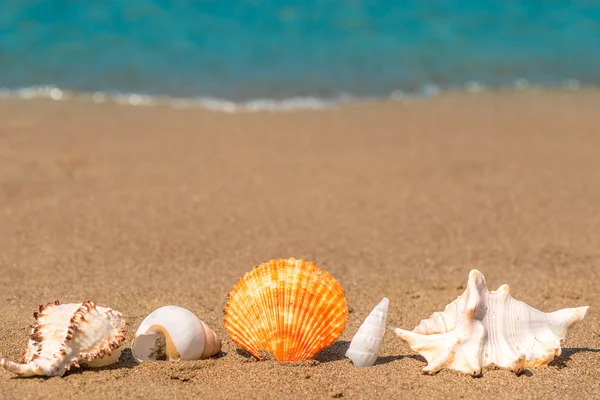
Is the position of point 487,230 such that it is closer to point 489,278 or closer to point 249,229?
point 489,278

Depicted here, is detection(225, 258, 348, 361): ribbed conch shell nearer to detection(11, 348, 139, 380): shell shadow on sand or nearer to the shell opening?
the shell opening

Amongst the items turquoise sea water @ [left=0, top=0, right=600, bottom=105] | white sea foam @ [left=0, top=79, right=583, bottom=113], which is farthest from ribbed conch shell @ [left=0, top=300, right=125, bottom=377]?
turquoise sea water @ [left=0, top=0, right=600, bottom=105]

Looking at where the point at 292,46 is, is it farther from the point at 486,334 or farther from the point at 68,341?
the point at 68,341

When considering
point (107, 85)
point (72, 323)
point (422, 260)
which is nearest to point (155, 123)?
point (107, 85)

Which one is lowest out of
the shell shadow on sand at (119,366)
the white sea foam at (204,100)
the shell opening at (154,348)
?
the shell shadow on sand at (119,366)

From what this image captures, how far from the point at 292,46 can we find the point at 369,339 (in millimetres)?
7643

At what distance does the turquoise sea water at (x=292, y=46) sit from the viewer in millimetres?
8742

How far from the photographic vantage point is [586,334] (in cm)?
330

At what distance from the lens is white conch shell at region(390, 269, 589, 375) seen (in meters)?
2.79

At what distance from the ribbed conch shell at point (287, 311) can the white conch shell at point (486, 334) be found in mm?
293

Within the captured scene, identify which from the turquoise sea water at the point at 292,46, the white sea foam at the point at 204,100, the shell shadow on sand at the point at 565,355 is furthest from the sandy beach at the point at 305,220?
the turquoise sea water at the point at 292,46

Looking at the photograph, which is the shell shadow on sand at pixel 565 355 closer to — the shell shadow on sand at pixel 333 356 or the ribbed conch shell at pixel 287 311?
the shell shadow on sand at pixel 333 356

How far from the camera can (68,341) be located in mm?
2689

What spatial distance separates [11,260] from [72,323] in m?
1.69
